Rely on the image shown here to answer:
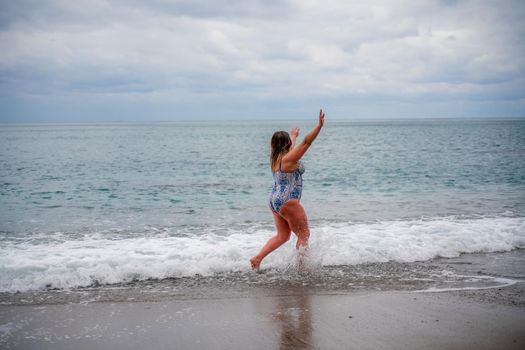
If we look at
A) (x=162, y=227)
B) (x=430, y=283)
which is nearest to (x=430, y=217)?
(x=430, y=283)

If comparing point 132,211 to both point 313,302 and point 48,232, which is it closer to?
point 48,232

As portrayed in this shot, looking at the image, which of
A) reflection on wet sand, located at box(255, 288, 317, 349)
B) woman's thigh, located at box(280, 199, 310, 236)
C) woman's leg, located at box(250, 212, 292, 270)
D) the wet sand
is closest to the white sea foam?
woman's leg, located at box(250, 212, 292, 270)

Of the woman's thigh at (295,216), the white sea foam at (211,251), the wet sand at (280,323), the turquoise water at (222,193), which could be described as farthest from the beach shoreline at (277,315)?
the turquoise water at (222,193)

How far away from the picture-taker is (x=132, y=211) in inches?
503

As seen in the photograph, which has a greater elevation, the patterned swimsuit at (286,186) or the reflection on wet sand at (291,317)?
the patterned swimsuit at (286,186)

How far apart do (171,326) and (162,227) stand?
19.8 ft

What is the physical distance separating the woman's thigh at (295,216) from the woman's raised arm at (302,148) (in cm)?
56

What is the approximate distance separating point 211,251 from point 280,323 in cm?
312

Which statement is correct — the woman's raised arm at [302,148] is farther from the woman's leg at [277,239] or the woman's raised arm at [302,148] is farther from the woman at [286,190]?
the woman's leg at [277,239]

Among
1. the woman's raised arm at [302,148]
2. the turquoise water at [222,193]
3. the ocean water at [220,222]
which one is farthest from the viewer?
the turquoise water at [222,193]

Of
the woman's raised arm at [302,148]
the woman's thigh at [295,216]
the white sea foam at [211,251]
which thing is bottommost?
the white sea foam at [211,251]

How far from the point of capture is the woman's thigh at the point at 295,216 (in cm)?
622

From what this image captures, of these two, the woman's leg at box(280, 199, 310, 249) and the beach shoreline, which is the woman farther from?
the beach shoreline

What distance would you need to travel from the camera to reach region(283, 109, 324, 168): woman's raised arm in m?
5.66
